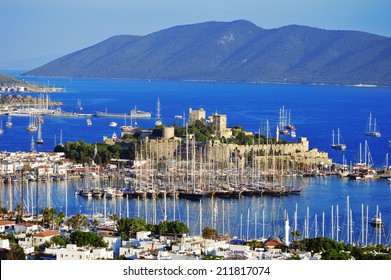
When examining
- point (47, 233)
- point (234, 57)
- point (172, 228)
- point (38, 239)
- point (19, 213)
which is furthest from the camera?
point (234, 57)

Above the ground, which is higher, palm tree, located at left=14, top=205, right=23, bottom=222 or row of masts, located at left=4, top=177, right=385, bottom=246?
palm tree, located at left=14, top=205, right=23, bottom=222

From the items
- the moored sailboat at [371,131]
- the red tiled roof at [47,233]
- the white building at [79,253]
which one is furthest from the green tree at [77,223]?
the moored sailboat at [371,131]

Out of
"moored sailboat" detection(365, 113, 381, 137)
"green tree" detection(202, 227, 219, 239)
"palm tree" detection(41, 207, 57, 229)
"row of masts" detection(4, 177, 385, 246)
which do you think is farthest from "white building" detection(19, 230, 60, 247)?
"moored sailboat" detection(365, 113, 381, 137)

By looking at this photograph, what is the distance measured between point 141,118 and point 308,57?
45716mm

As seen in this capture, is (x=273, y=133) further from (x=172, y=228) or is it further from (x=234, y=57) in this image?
(x=234, y=57)

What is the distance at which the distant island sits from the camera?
234 ft

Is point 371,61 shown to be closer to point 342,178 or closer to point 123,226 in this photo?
point 342,178

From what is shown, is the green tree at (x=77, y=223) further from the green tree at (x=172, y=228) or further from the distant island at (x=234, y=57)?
the distant island at (x=234, y=57)

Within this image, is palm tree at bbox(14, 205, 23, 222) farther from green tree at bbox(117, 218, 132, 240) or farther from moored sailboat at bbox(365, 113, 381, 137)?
moored sailboat at bbox(365, 113, 381, 137)

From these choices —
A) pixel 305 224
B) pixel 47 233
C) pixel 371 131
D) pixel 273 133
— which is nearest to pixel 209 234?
pixel 47 233

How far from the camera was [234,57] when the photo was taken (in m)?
86.2

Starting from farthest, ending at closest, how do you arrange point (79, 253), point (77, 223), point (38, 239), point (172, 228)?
point (77, 223) → point (172, 228) → point (38, 239) → point (79, 253)

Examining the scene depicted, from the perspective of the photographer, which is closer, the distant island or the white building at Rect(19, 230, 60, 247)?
the white building at Rect(19, 230, 60, 247)

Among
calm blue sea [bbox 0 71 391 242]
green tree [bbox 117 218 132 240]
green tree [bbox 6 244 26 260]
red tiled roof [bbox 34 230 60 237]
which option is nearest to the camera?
green tree [bbox 6 244 26 260]
